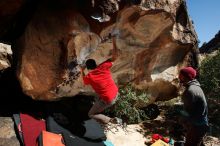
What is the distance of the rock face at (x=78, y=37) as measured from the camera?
669 centimetres

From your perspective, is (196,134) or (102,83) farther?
(102,83)

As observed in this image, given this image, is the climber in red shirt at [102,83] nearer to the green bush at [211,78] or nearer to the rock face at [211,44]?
the green bush at [211,78]

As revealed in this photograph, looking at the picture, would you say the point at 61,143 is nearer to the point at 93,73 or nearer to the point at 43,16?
the point at 93,73

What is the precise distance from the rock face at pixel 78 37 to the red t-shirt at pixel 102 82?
82 centimetres

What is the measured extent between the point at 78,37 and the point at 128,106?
107 inches

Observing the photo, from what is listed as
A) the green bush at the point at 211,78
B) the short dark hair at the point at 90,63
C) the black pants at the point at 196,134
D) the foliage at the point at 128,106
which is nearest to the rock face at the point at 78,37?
the short dark hair at the point at 90,63

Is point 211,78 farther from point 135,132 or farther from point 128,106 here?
point 135,132

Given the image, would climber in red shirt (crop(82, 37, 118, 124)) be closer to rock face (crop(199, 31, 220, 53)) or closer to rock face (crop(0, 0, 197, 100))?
rock face (crop(0, 0, 197, 100))

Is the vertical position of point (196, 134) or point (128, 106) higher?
point (196, 134)

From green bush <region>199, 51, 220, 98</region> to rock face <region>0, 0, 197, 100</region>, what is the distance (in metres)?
2.46

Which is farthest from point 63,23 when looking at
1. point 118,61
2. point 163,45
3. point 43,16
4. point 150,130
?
point 150,130

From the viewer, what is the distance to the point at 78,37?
6859mm

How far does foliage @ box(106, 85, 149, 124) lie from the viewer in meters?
8.64

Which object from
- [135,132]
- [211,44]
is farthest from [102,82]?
[211,44]
